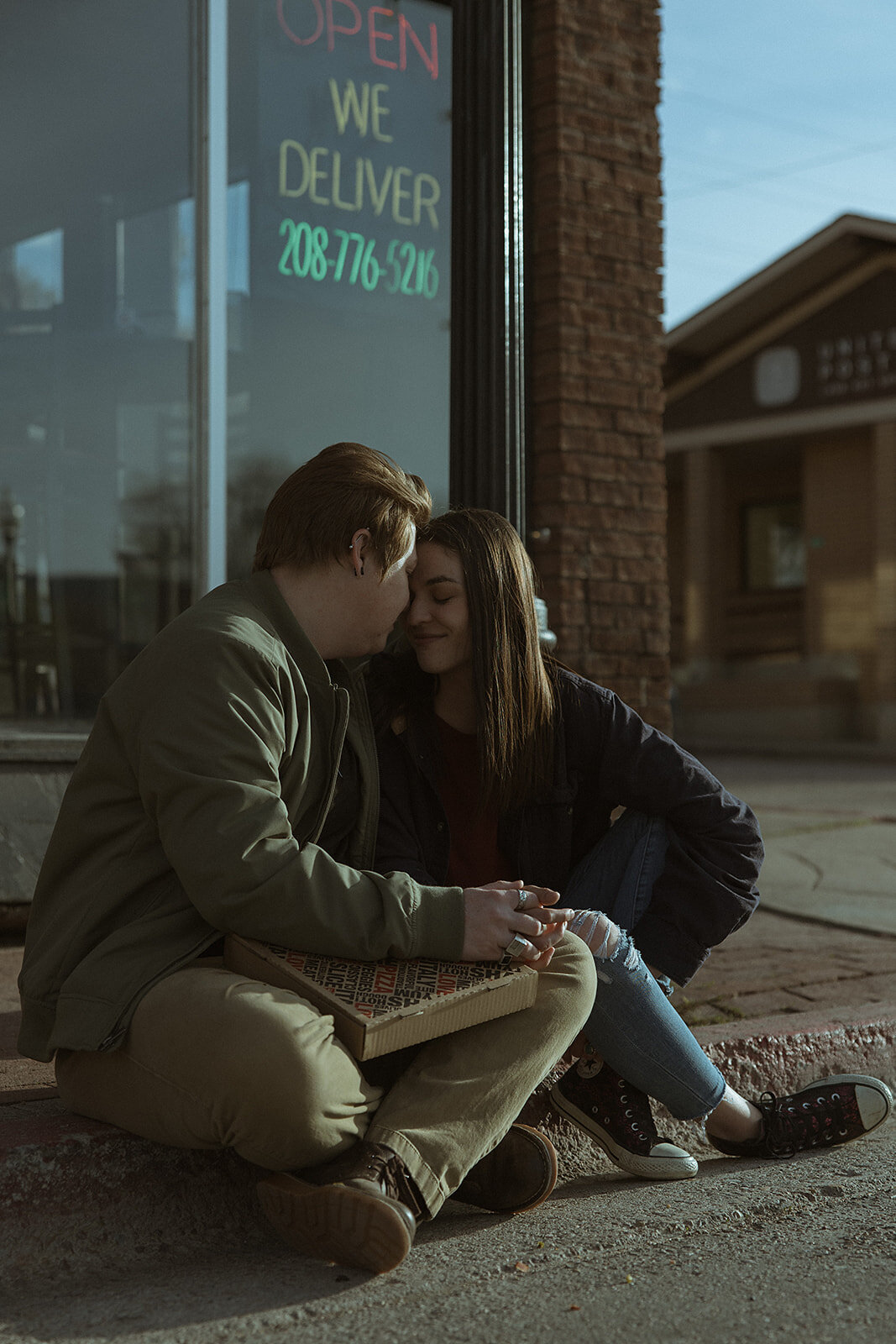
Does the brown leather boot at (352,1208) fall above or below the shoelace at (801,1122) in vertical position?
above

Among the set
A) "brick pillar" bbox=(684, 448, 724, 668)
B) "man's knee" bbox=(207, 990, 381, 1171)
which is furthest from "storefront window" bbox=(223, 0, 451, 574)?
"brick pillar" bbox=(684, 448, 724, 668)

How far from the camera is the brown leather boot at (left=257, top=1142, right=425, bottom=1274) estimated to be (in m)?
2.12

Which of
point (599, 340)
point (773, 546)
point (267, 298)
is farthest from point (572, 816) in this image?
point (773, 546)

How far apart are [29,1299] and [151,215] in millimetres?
4416

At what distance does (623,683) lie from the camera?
5.45 m

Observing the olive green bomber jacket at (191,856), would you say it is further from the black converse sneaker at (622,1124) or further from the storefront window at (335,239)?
the storefront window at (335,239)

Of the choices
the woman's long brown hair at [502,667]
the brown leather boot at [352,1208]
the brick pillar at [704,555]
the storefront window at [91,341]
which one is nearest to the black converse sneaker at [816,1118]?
the woman's long brown hair at [502,667]

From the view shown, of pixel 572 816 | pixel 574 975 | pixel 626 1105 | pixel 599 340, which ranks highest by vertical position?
pixel 599 340

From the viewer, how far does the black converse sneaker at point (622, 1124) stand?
109 inches

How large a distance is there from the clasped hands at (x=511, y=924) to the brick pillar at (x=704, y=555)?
2047 cm

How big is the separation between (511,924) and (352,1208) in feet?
1.75

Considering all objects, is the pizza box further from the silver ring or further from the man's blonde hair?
the man's blonde hair

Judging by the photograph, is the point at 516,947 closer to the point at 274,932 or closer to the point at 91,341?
the point at 274,932

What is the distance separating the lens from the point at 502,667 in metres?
2.80
